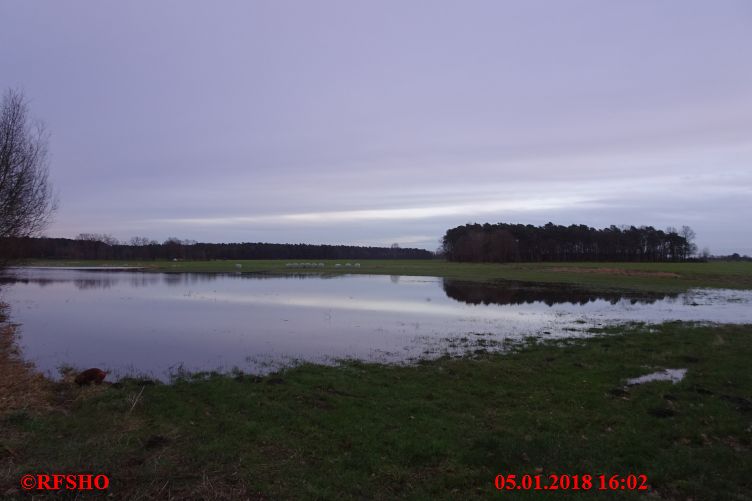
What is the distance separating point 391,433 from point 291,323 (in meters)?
13.8

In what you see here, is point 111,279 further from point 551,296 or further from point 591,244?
point 591,244

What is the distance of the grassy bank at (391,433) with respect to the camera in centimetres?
570

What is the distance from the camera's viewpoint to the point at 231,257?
181 m

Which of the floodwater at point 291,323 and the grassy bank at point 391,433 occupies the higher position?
the grassy bank at point 391,433

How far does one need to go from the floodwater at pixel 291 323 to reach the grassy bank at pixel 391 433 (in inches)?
118

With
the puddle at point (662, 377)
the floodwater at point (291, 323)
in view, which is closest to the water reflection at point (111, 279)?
the floodwater at point (291, 323)

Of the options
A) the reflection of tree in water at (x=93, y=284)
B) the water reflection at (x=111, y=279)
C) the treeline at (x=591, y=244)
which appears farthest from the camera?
the treeline at (x=591, y=244)

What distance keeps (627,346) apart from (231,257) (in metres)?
180

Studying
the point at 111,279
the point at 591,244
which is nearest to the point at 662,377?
the point at 111,279

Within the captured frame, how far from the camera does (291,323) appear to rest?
67.0ft

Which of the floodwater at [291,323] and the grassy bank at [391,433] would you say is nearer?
the grassy bank at [391,433]

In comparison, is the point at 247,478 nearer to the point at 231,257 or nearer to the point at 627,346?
the point at 627,346

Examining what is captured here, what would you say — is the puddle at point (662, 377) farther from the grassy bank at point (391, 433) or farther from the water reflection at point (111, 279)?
the water reflection at point (111, 279)

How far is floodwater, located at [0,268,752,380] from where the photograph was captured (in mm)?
13836
